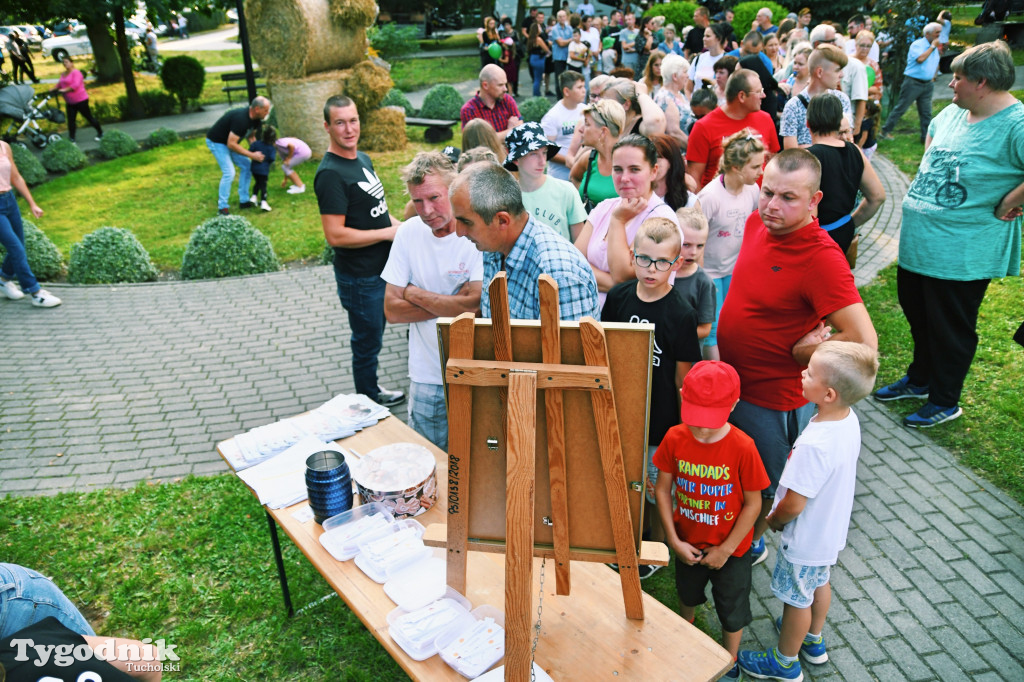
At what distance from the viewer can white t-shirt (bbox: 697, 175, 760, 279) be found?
193 inches

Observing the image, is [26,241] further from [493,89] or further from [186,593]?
[186,593]

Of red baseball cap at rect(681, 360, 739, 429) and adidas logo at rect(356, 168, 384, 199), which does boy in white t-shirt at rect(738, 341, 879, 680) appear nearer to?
red baseball cap at rect(681, 360, 739, 429)

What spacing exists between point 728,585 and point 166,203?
38.3 feet

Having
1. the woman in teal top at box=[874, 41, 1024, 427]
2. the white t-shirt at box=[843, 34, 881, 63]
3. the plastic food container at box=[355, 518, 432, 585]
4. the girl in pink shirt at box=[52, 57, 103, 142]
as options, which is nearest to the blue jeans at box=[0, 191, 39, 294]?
the plastic food container at box=[355, 518, 432, 585]

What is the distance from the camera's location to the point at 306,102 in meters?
13.0

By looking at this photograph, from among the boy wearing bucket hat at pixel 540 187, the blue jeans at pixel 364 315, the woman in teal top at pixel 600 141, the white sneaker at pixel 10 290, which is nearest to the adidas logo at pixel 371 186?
the blue jeans at pixel 364 315

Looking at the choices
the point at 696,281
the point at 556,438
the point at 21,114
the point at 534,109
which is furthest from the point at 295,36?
the point at 556,438

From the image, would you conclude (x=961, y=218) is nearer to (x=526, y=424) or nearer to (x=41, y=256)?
(x=526, y=424)

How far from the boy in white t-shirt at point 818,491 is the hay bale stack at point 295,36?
12.1m

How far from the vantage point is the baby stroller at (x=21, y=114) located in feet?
51.3

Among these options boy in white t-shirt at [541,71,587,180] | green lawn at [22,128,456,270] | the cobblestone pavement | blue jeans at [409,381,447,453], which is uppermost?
boy in white t-shirt at [541,71,587,180]

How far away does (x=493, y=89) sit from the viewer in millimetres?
7625

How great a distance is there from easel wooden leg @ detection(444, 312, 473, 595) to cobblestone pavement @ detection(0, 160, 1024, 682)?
1981 mm

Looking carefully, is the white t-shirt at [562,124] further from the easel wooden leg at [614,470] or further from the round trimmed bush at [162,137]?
the round trimmed bush at [162,137]
